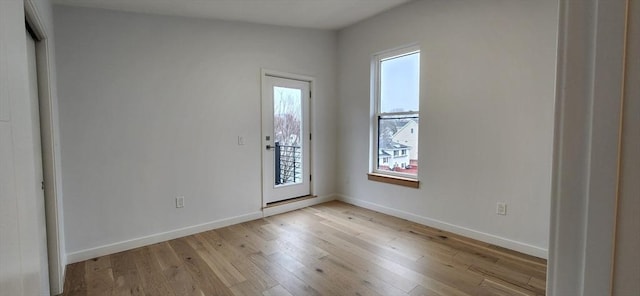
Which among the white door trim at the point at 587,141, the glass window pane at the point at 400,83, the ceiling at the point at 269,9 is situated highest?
the ceiling at the point at 269,9

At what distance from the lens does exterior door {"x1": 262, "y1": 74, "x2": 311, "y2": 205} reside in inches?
151

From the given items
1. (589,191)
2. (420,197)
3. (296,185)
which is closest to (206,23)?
(296,185)

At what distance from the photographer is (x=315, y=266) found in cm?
252

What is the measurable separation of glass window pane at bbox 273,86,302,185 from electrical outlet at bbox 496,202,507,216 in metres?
2.46

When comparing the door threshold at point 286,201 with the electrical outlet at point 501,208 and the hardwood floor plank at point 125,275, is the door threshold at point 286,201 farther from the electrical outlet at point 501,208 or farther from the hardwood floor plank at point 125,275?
the electrical outlet at point 501,208

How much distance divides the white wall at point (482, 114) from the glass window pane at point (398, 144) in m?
0.18

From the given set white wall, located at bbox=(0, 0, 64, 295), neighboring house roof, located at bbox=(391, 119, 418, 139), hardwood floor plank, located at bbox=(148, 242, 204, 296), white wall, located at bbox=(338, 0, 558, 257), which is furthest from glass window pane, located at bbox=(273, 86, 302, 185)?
white wall, located at bbox=(0, 0, 64, 295)

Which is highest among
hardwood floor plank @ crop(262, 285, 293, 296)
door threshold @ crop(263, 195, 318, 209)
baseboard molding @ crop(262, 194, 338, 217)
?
door threshold @ crop(263, 195, 318, 209)

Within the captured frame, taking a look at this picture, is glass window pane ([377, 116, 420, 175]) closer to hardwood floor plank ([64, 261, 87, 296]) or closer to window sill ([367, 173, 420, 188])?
window sill ([367, 173, 420, 188])

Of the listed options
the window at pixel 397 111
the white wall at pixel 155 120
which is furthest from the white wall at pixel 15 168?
the window at pixel 397 111

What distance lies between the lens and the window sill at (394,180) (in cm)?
354

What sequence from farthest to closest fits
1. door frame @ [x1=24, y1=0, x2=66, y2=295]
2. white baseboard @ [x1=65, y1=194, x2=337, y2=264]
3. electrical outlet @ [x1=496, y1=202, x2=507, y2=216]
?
1. electrical outlet @ [x1=496, y1=202, x2=507, y2=216]
2. white baseboard @ [x1=65, y1=194, x2=337, y2=264]
3. door frame @ [x1=24, y1=0, x2=66, y2=295]

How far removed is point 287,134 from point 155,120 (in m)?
1.63

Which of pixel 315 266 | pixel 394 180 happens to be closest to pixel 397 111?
pixel 394 180
